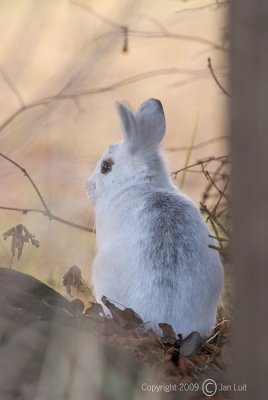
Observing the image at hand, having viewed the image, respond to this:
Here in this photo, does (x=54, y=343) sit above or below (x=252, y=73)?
below

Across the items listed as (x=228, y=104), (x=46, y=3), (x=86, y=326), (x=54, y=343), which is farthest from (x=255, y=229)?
(x=86, y=326)

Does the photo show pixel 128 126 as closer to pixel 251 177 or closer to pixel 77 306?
pixel 77 306

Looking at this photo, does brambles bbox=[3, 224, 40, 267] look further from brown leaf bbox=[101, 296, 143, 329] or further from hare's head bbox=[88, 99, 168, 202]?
hare's head bbox=[88, 99, 168, 202]

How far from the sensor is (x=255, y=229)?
4.44 ft

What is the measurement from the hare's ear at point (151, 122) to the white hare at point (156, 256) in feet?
0.22

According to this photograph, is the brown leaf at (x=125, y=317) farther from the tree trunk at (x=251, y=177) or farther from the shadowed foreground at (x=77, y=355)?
the tree trunk at (x=251, y=177)

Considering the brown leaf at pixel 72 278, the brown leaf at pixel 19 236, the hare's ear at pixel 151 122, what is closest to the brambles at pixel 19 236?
the brown leaf at pixel 19 236

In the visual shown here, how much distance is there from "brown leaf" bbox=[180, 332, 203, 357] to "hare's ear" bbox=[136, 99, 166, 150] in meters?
0.91

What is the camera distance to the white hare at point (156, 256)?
271cm

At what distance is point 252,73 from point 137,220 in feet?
5.22

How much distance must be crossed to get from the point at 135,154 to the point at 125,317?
83 cm

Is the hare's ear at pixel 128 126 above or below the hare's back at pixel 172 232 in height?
above

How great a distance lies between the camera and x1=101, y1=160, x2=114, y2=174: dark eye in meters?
3.33

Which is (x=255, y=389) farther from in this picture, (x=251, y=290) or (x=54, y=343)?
(x=54, y=343)
